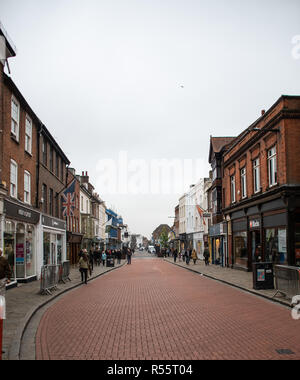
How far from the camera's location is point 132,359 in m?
7.26

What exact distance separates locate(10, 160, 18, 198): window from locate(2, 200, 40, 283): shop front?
0.69 meters

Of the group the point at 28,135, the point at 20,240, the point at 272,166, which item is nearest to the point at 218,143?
the point at 272,166

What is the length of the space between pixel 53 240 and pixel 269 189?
14.9 metres

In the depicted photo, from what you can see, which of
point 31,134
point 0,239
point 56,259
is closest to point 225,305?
point 0,239

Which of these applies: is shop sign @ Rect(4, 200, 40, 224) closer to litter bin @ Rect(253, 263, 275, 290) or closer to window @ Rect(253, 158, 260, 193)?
litter bin @ Rect(253, 263, 275, 290)

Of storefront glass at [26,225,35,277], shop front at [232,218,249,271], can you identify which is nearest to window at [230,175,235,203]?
shop front at [232,218,249,271]

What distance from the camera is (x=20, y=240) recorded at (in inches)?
831

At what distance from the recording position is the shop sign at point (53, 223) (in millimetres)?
25766

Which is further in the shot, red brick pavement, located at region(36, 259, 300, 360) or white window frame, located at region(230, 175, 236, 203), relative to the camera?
white window frame, located at region(230, 175, 236, 203)

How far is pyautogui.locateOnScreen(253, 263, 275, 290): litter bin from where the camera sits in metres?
17.3

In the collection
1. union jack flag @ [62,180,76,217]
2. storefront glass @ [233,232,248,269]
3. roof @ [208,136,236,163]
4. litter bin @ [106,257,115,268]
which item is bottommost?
litter bin @ [106,257,115,268]

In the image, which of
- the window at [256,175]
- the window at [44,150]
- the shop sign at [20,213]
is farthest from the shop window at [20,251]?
the window at [256,175]

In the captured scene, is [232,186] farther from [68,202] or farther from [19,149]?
[19,149]

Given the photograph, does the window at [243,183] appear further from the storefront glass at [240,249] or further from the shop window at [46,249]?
the shop window at [46,249]
